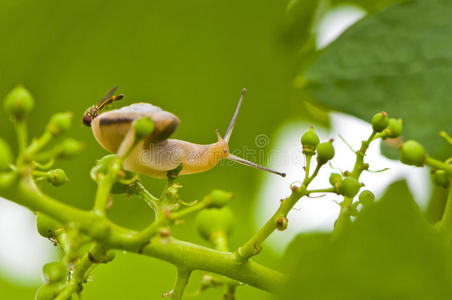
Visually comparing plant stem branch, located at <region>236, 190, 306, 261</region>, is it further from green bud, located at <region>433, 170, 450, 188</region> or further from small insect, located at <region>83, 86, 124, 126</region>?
small insect, located at <region>83, 86, 124, 126</region>

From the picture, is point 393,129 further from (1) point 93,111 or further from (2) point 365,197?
(1) point 93,111

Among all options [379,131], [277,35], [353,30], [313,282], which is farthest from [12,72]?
[313,282]

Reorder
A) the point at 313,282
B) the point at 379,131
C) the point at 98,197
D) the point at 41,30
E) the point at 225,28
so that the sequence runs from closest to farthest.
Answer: the point at 313,282 < the point at 98,197 < the point at 379,131 < the point at 41,30 < the point at 225,28

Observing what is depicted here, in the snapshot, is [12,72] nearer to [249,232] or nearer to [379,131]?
[249,232]

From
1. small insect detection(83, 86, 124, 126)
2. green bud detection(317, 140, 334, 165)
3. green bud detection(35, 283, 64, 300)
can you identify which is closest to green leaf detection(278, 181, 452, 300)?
green bud detection(317, 140, 334, 165)

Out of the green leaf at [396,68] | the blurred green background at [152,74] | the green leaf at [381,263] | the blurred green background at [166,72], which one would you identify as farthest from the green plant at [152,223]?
the blurred green background at [152,74]

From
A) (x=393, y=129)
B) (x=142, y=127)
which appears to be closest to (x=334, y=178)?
(x=393, y=129)

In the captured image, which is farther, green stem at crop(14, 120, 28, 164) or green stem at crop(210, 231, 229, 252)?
green stem at crop(210, 231, 229, 252)
